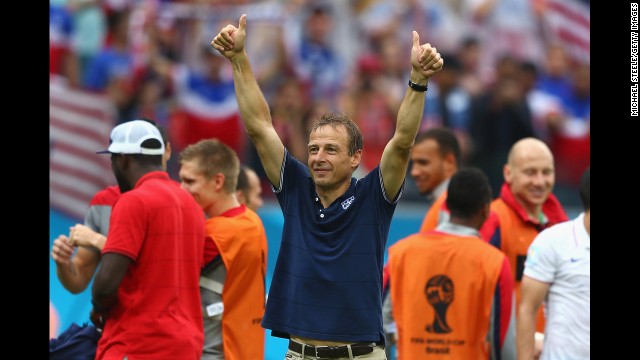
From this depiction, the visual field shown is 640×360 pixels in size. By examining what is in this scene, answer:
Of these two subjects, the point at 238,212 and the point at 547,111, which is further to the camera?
the point at 547,111

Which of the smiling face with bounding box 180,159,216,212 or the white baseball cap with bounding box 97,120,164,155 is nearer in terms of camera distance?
the white baseball cap with bounding box 97,120,164,155

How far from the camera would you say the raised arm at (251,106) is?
580cm

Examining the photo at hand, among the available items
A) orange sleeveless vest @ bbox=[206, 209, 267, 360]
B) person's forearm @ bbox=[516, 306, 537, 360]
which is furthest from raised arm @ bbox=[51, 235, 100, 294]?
person's forearm @ bbox=[516, 306, 537, 360]

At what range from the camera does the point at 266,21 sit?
1736 cm

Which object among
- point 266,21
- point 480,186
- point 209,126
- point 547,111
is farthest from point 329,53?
point 480,186

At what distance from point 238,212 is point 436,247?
1.29 meters

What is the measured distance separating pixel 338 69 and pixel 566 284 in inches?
445

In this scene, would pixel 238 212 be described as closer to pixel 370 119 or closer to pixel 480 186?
pixel 480 186

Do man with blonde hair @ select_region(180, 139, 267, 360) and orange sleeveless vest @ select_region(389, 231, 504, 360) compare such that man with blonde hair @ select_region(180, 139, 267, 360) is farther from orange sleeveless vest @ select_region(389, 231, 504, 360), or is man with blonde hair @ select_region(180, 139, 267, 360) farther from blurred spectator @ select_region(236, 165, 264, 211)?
orange sleeveless vest @ select_region(389, 231, 504, 360)

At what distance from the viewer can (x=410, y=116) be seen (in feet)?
18.0

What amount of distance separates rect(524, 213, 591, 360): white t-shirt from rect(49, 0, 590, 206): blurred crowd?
30.9 feet

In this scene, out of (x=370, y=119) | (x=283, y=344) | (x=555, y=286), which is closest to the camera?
(x=555, y=286)

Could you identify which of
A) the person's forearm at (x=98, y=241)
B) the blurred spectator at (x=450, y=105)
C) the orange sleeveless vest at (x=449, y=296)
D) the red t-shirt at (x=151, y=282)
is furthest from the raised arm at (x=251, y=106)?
the blurred spectator at (x=450, y=105)

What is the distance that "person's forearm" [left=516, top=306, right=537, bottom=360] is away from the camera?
21.8ft
